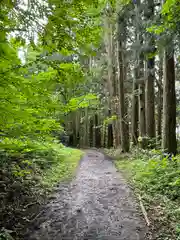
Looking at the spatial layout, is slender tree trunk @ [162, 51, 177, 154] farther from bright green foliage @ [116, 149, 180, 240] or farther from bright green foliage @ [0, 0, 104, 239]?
bright green foliage @ [0, 0, 104, 239]

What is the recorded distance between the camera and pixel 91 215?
5270mm

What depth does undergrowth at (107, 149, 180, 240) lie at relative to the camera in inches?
178

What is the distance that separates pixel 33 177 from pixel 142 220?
4.10 m

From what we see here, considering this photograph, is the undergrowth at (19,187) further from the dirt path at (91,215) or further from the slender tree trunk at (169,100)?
the slender tree trunk at (169,100)

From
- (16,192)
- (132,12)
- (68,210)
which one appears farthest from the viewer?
(132,12)

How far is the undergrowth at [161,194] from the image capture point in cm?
451

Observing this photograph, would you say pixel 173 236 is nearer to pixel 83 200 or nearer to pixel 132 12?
pixel 83 200

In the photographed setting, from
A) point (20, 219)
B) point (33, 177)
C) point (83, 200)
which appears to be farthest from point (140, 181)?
point (20, 219)

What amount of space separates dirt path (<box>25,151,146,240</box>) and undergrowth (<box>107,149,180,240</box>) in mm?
320

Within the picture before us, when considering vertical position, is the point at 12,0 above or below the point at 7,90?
above

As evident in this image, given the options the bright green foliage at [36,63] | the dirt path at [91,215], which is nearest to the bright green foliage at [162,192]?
the dirt path at [91,215]

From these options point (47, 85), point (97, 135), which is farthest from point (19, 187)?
point (97, 135)

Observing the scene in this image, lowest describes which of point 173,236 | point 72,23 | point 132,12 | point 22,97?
point 173,236

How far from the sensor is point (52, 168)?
10.1 meters
